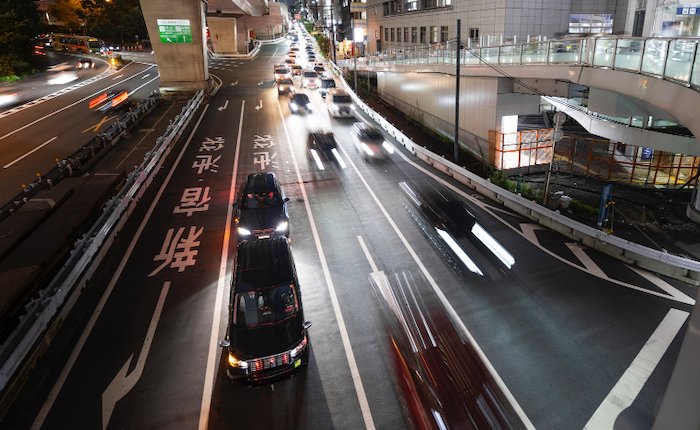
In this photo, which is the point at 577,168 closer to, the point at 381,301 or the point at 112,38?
the point at 381,301

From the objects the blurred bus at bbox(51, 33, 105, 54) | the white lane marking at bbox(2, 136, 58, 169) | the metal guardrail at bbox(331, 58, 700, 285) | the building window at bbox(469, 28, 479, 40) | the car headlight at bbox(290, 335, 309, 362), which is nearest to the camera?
the car headlight at bbox(290, 335, 309, 362)

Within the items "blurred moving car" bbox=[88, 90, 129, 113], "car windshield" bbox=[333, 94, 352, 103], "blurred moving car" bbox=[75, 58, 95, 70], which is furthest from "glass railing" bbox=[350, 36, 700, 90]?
"blurred moving car" bbox=[75, 58, 95, 70]

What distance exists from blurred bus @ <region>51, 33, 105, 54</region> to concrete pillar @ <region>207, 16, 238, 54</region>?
20.0 m

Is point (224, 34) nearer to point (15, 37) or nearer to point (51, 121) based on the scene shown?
point (15, 37)

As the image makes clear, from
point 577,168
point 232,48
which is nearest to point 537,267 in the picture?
point 577,168

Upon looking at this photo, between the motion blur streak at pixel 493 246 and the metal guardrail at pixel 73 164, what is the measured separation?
57.3ft

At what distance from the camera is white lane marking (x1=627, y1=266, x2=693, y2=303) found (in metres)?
11.0

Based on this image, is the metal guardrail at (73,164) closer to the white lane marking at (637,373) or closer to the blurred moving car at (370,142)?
the blurred moving car at (370,142)

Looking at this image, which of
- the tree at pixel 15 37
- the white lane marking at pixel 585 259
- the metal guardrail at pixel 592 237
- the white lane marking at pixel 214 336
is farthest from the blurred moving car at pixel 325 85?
the tree at pixel 15 37

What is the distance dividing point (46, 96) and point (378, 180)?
39.4 metres

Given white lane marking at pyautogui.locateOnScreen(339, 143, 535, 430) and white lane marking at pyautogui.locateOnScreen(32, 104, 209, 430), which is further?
white lane marking at pyautogui.locateOnScreen(32, 104, 209, 430)

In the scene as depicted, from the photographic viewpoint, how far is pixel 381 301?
1143 centimetres

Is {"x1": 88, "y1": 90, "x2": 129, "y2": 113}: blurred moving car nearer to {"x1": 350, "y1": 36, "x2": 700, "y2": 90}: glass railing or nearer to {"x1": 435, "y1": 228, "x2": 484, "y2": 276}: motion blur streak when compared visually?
{"x1": 350, "y1": 36, "x2": 700, "y2": 90}: glass railing

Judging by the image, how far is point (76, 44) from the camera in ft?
253
